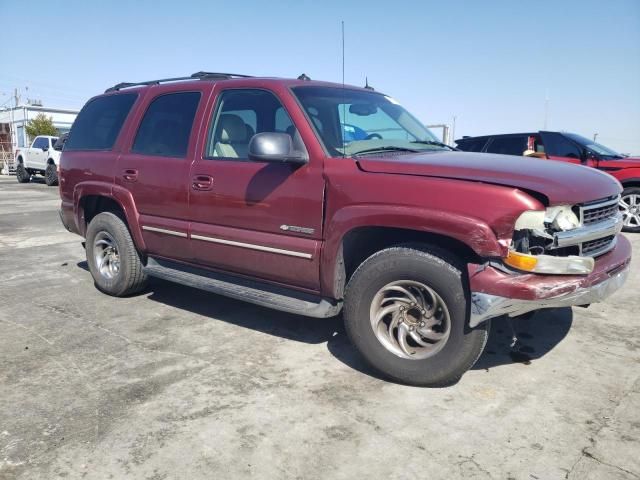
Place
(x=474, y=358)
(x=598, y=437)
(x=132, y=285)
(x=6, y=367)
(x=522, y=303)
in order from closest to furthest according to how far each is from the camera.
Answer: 1. (x=598, y=437)
2. (x=522, y=303)
3. (x=474, y=358)
4. (x=6, y=367)
5. (x=132, y=285)

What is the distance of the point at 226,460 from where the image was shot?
7.87ft

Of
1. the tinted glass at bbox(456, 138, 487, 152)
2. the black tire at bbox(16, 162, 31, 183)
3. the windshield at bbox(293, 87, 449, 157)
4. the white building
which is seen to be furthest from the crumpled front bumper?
the white building

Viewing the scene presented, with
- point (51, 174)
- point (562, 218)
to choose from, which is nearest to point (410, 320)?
point (562, 218)

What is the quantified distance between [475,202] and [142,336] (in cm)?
271

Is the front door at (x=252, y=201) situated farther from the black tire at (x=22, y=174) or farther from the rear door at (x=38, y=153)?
the black tire at (x=22, y=174)

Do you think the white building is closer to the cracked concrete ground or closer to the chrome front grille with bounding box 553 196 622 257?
the cracked concrete ground

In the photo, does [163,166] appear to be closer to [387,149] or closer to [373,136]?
[373,136]

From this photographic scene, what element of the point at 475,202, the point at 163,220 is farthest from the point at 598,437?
the point at 163,220

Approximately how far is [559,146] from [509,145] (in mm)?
874

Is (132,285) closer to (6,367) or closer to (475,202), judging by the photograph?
(6,367)

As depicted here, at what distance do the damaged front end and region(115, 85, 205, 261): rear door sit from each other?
245 centimetres

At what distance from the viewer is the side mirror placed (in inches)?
129

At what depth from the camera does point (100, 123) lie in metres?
5.16

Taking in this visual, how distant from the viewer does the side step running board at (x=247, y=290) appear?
3.46 metres
